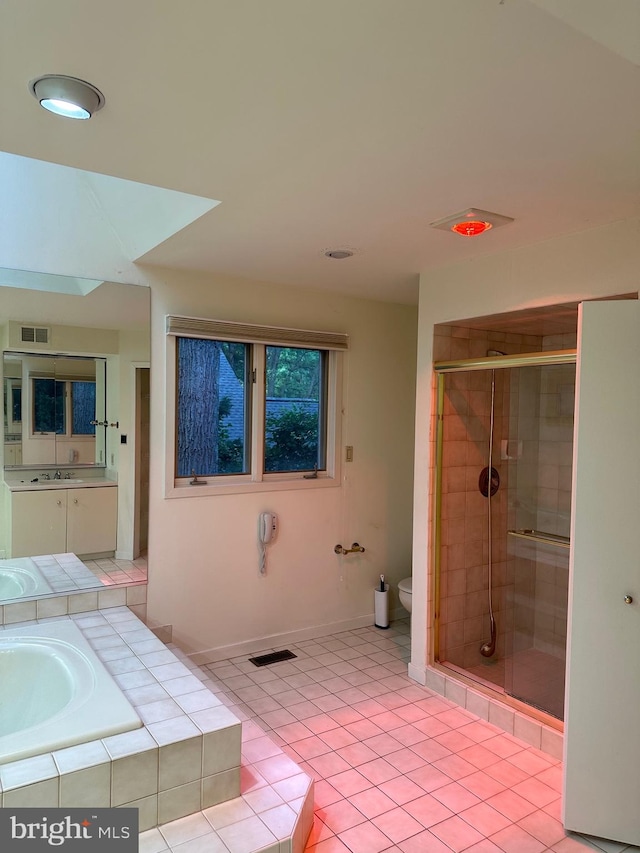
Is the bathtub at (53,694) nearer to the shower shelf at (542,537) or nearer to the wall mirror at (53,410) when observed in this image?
the wall mirror at (53,410)

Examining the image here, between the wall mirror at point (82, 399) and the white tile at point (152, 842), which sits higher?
the wall mirror at point (82, 399)

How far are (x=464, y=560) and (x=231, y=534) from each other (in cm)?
138

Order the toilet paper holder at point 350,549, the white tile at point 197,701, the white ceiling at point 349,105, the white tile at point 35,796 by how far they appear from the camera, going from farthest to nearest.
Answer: the toilet paper holder at point 350,549, the white tile at point 197,701, the white tile at point 35,796, the white ceiling at point 349,105

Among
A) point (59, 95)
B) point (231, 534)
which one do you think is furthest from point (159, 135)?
point (231, 534)

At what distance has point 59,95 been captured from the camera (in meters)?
1.46

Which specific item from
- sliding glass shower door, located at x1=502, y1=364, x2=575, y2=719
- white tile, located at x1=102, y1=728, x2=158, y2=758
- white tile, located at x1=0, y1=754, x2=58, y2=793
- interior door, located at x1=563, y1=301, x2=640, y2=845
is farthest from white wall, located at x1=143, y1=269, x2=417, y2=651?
interior door, located at x1=563, y1=301, x2=640, y2=845

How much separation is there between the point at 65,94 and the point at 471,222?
1.52 meters

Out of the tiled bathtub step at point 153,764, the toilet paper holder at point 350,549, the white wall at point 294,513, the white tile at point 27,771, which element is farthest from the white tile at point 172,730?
the toilet paper holder at point 350,549

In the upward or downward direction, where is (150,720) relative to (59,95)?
downward

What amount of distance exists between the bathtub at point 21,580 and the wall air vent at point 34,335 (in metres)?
1.07

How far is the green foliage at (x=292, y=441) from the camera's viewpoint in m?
3.84

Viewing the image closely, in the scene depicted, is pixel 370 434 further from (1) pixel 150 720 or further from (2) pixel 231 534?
(1) pixel 150 720

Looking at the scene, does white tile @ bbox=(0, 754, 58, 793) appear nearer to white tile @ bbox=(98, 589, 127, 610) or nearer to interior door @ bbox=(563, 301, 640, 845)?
white tile @ bbox=(98, 589, 127, 610)
